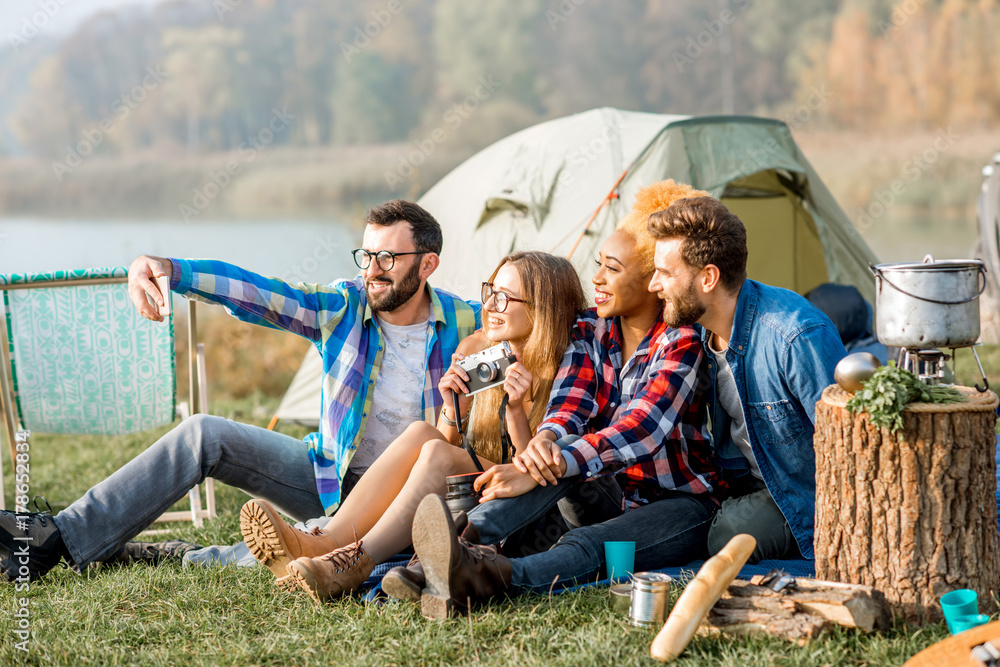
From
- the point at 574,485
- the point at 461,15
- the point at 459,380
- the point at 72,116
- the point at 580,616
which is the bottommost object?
the point at 580,616

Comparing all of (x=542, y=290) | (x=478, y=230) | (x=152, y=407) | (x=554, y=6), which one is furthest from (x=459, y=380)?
(x=554, y=6)

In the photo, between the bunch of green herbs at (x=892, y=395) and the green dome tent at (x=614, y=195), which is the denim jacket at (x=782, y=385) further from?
the green dome tent at (x=614, y=195)

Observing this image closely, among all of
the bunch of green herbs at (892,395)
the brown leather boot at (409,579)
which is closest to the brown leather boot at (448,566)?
the brown leather boot at (409,579)

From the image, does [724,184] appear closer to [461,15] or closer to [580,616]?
[580,616]

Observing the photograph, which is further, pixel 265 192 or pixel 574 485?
pixel 265 192

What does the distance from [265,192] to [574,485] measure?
22226 mm

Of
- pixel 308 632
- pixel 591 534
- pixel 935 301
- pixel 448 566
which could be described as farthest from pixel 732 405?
pixel 308 632

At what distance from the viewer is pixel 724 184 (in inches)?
188

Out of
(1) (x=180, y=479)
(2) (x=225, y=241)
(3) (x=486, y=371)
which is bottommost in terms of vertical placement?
(1) (x=180, y=479)

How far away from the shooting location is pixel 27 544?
2.63 metres

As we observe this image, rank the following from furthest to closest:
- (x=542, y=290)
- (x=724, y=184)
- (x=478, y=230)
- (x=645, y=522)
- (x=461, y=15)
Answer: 1. (x=461, y=15)
2. (x=478, y=230)
3. (x=724, y=184)
4. (x=542, y=290)
5. (x=645, y=522)

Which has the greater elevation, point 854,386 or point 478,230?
point 478,230

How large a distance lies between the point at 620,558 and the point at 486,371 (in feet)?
2.15

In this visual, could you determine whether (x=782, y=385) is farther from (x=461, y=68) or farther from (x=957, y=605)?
(x=461, y=68)
